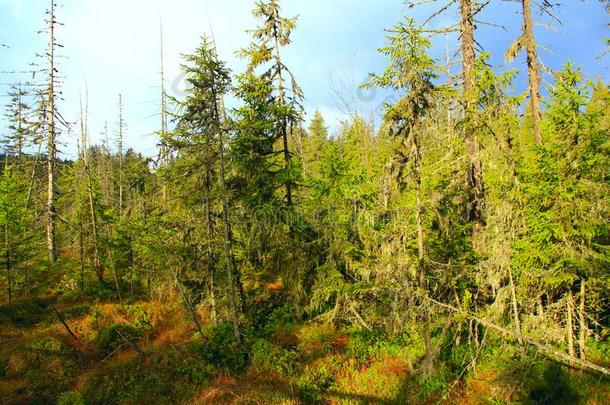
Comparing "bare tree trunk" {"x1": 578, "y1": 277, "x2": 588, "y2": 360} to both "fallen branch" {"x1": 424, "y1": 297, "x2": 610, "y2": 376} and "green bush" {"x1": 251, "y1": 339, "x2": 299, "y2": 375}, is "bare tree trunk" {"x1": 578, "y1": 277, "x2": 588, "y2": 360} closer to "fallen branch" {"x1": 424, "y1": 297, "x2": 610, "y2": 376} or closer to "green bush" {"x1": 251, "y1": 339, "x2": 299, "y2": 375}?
"fallen branch" {"x1": 424, "y1": 297, "x2": 610, "y2": 376}

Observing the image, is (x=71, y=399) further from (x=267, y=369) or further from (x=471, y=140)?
(x=471, y=140)

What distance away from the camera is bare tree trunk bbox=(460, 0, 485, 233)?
402 inches

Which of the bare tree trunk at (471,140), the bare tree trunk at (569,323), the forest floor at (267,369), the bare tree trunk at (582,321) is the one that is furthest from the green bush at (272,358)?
the bare tree trunk at (582,321)

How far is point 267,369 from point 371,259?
5303mm

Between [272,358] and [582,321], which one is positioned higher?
[582,321]

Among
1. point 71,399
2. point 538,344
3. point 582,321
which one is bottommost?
point 71,399

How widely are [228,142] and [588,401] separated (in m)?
12.8

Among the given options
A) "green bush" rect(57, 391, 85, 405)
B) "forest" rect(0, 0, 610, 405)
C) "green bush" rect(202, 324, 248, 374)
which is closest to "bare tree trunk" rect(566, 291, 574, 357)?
"forest" rect(0, 0, 610, 405)

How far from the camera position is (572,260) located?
8.84 meters

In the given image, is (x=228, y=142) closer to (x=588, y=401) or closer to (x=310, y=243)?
(x=310, y=243)

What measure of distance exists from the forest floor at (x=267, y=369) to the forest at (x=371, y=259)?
0.23ft

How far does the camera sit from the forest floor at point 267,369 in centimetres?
954

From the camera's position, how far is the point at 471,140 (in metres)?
10.8

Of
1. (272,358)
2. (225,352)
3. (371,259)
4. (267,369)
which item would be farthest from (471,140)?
(225,352)
